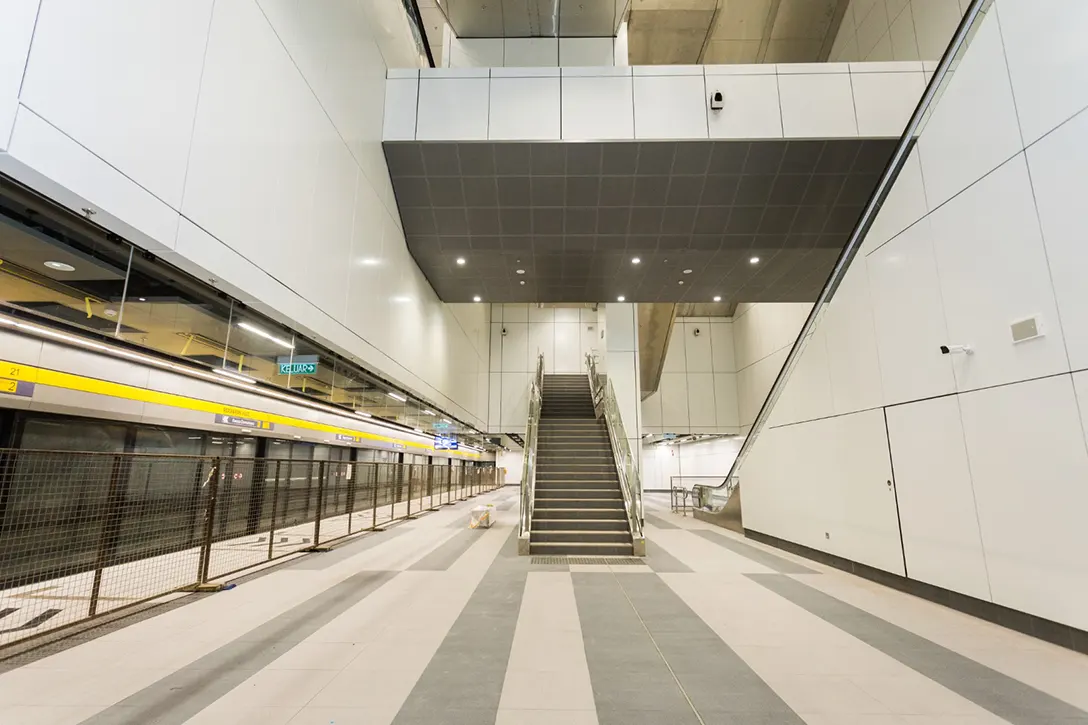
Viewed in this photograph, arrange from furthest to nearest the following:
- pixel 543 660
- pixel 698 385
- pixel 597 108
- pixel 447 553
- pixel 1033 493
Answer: pixel 698 385, pixel 597 108, pixel 447 553, pixel 1033 493, pixel 543 660

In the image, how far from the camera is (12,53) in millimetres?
2615

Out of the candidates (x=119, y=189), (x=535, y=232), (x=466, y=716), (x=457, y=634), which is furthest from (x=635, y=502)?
(x=119, y=189)

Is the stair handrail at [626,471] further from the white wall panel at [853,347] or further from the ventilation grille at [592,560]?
the white wall panel at [853,347]

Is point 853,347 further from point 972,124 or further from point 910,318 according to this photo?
point 972,124

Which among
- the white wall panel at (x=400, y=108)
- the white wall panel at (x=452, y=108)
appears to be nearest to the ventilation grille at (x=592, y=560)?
the white wall panel at (x=452, y=108)

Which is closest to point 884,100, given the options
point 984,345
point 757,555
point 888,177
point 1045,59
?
point 888,177

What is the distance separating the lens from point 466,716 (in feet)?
7.77

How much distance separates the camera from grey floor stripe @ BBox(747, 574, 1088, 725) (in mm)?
2447

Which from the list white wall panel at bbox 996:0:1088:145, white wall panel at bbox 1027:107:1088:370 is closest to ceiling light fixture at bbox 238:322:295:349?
white wall panel at bbox 1027:107:1088:370

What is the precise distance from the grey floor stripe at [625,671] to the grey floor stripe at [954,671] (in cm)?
164

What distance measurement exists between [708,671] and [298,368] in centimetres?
603

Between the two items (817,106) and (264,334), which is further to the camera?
(817,106)

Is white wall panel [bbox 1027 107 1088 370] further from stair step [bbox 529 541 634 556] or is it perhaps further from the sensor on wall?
stair step [bbox 529 541 634 556]

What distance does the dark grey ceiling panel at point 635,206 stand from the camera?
840 centimetres
